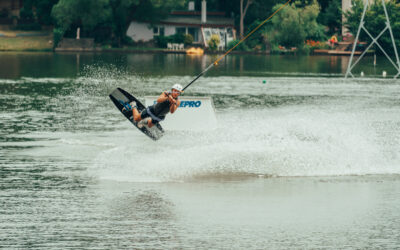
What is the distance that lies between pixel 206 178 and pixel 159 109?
308 cm

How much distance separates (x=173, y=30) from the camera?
293 ft

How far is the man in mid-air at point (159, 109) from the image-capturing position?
17.7 meters

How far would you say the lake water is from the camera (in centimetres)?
1168

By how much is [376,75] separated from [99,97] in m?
23.5

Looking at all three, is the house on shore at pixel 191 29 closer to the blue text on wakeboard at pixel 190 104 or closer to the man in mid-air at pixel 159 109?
the blue text on wakeboard at pixel 190 104

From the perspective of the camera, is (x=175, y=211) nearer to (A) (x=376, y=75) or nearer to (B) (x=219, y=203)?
(B) (x=219, y=203)

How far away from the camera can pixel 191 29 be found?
90250mm

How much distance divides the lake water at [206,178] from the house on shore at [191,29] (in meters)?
57.4

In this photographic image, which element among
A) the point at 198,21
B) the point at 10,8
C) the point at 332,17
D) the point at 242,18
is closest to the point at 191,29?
the point at 198,21

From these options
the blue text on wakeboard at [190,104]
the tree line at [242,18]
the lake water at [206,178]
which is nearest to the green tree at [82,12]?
the tree line at [242,18]

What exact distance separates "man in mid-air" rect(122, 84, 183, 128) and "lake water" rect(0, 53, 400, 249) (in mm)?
826

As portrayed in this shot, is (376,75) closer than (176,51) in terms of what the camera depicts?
Yes

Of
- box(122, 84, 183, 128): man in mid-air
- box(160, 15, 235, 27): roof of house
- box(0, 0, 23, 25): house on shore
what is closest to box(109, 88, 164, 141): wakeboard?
box(122, 84, 183, 128): man in mid-air

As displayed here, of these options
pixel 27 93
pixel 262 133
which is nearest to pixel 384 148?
pixel 262 133
